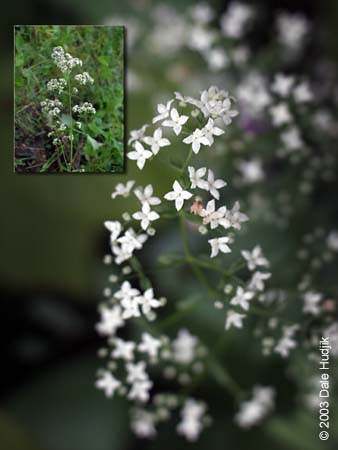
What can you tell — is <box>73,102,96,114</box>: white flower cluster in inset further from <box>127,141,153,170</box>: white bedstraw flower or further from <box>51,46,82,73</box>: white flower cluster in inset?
<box>127,141,153,170</box>: white bedstraw flower

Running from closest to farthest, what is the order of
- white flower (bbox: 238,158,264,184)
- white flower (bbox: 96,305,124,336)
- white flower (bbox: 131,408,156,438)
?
white flower (bbox: 96,305,124,336) → white flower (bbox: 131,408,156,438) → white flower (bbox: 238,158,264,184)

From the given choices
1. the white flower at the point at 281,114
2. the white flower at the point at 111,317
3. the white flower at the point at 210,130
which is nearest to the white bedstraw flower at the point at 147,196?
the white flower at the point at 210,130

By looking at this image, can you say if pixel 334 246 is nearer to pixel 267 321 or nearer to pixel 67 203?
pixel 267 321

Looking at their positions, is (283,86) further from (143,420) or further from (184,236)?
(143,420)

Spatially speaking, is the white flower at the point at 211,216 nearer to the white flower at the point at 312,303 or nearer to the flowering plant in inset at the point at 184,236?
the flowering plant in inset at the point at 184,236

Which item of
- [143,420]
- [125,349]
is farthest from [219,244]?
[143,420]

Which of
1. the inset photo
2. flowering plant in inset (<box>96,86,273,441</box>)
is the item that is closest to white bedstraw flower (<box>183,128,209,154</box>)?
flowering plant in inset (<box>96,86,273,441</box>)
